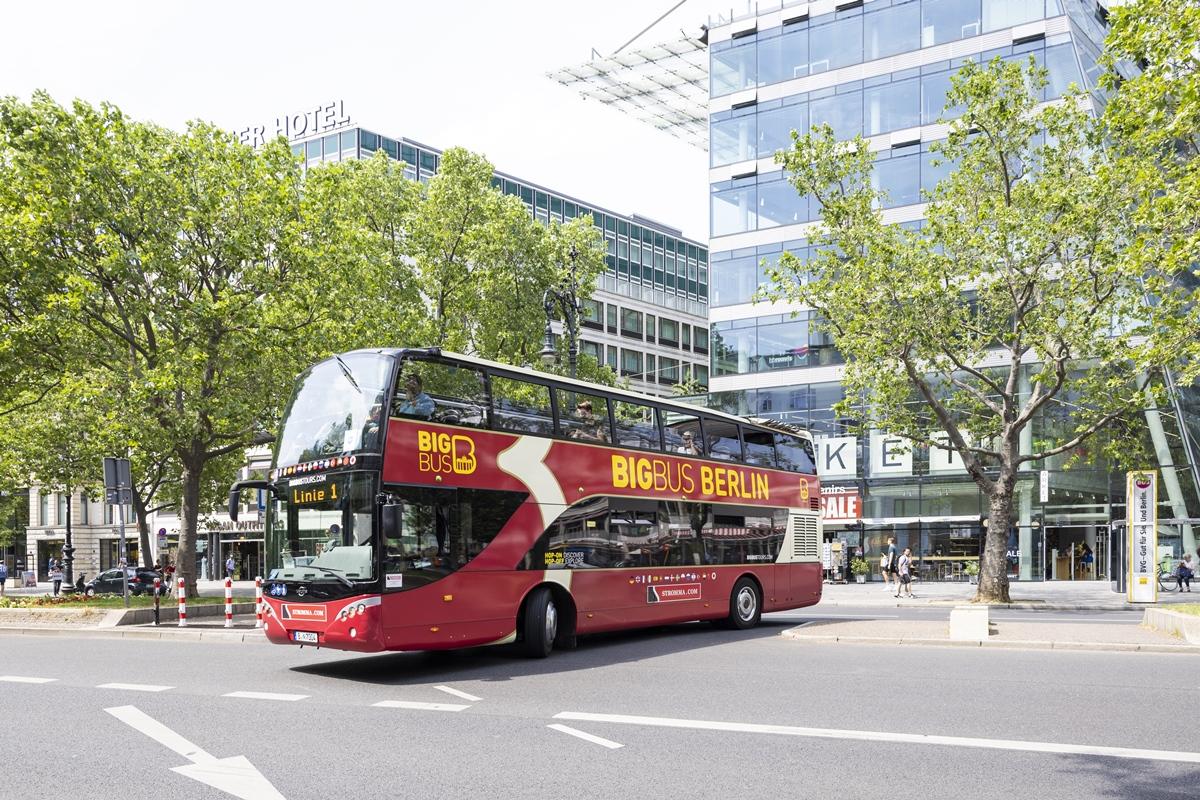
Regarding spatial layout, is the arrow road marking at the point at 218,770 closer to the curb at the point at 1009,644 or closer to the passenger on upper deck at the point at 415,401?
the passenger on upper deck at the point at 415,401

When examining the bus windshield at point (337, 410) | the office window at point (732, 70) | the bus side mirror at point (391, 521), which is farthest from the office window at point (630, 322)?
the bus side mirror at point (391, 521)

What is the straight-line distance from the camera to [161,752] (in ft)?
25.7

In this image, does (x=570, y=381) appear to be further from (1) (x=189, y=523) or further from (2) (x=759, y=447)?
(1) (x=189, y=523)

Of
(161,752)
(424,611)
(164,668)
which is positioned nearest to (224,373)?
(164,668)

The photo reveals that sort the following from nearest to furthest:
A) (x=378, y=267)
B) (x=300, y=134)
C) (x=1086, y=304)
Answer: (x=1086, y=304)
(x=378, y=267)
(x=300, y=134)

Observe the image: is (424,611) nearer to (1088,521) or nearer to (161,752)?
(161,752)

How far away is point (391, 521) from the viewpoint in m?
12.5

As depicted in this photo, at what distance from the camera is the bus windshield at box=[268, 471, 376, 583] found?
12680mm

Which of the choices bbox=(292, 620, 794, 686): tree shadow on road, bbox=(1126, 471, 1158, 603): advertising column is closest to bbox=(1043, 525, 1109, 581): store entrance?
bbox=(1126, 471, 1158, 603): advertising column

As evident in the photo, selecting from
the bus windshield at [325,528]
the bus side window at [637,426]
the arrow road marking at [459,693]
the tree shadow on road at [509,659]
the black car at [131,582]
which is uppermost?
the bus side window at [637,426]

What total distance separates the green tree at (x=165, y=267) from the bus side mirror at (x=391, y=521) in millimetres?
11483

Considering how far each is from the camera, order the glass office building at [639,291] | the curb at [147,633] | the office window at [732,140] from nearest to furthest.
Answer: the curb at [147,633] < the office window at [732,140] < the glass office building at [639,291]

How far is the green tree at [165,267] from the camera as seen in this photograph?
22750 mm

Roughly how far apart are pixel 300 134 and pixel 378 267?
3831cm
